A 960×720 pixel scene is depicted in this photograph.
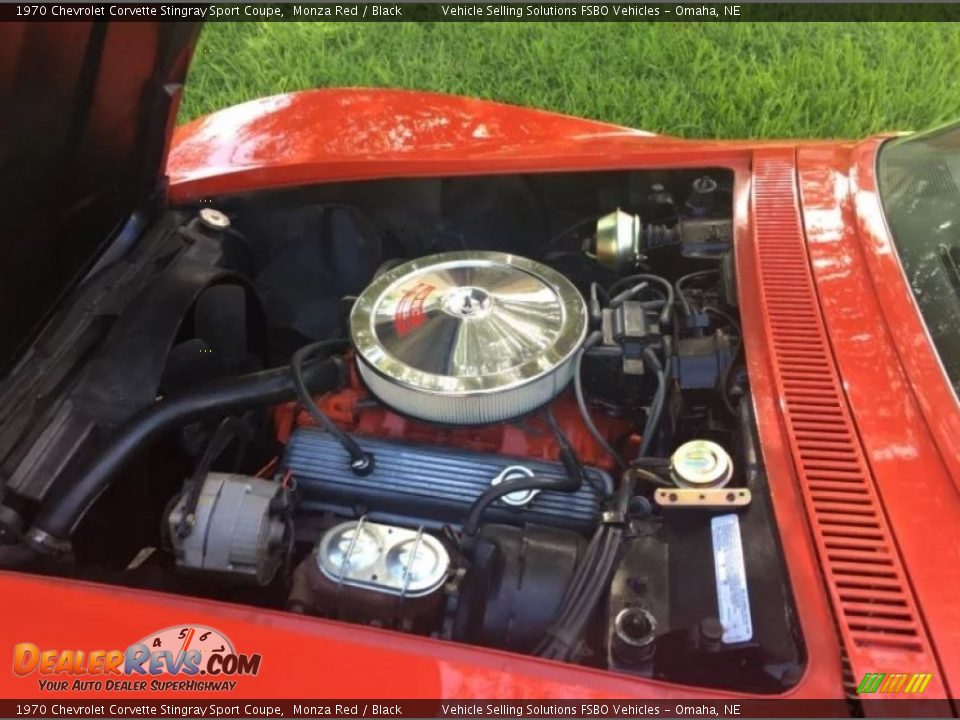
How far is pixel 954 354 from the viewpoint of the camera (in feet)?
4.26

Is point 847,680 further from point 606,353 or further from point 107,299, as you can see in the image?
point 107,299

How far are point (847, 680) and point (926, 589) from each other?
158 mm

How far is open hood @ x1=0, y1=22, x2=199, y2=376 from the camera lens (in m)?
1.34

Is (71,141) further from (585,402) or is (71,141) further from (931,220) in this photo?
(931,220)

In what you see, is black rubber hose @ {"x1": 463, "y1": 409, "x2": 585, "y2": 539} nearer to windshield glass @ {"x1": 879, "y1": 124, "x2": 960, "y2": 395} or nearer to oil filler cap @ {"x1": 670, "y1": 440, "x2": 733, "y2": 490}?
oil filler cap @ {"x1": 670, "y1": 440, "x2": 733, "y2": 490}

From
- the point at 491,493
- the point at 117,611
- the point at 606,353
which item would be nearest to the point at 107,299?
the point at 117,611

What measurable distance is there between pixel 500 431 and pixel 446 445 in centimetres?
10

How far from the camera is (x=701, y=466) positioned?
1.29 m

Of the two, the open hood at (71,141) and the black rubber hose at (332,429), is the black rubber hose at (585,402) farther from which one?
the open hood at (71,141)

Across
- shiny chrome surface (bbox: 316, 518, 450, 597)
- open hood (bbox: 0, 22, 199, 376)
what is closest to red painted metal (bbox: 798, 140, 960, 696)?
shiny chrome surface (bbox: 316, 518, 450, 597)

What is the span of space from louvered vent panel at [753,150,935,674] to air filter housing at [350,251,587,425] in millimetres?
347

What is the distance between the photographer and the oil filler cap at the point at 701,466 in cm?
127

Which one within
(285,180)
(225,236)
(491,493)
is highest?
(285,180)

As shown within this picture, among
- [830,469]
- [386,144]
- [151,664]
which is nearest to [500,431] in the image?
[830,469]
